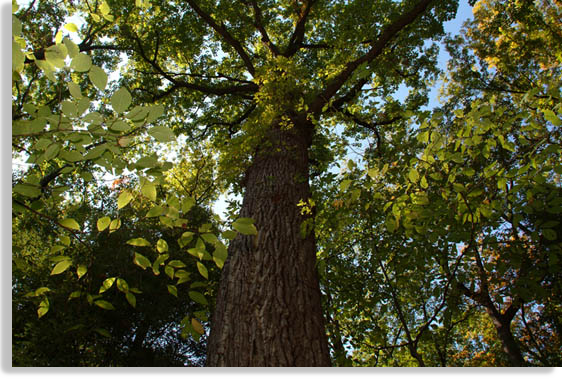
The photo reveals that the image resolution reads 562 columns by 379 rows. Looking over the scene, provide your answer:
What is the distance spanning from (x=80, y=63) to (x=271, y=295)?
1.93 m

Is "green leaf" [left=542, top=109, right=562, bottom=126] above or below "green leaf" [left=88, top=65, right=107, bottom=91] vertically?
above

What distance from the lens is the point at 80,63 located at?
106 centimetres

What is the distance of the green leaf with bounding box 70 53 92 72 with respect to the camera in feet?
3.46

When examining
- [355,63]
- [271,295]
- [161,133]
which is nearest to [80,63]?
[161,133]

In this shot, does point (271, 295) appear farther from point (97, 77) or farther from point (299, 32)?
point (299, 32)

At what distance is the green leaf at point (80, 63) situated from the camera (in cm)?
105

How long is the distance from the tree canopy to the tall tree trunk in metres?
0.02

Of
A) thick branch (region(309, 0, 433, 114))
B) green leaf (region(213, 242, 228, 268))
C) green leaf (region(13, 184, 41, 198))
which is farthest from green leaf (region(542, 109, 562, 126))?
thick branch (region(309, 0, 433, 114))

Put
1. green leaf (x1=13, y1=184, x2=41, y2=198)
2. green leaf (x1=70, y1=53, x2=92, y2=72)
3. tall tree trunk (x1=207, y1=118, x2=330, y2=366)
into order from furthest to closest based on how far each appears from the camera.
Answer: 1. tall tree trunk (x1=207, y1=118, x2=330, y2=366)
2. green leaf (x1=13, y1=184, x2=41, y2=198)
3. green leaf (x1=70, y1=53, x2=92, y2=72)

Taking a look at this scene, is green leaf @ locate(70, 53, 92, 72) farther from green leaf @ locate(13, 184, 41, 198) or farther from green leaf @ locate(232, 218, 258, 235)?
green leaf @ locate(232, 218, 258, 235)

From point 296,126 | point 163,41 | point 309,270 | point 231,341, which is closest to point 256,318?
point 231,341

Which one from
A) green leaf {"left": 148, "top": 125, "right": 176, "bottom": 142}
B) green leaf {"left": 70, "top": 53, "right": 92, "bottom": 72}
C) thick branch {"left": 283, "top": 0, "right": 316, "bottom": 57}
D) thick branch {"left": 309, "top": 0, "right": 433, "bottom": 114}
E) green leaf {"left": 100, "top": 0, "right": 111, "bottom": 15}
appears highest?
thick branch {"left": 283, "top": 0, "right": 316, "bottom": 57}

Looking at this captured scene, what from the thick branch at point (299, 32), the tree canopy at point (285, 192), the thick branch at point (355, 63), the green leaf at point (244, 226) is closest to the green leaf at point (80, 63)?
the tree canopy at point (285, 192)

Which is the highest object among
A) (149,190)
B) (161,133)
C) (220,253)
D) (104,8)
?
(104,8)
